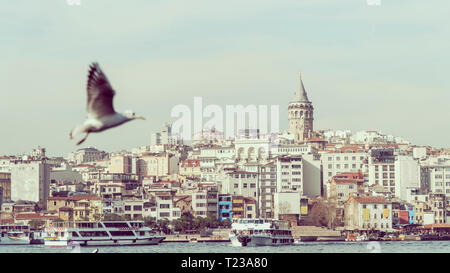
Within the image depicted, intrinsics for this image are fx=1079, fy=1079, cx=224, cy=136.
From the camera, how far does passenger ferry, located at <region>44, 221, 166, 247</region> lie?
19.0 meters

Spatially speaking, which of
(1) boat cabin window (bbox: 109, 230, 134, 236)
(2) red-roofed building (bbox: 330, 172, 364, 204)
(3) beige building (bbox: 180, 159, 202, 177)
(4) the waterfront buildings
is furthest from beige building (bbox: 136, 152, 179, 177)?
(1) boat cabin window (bbox: 109, 230, 134, 236)

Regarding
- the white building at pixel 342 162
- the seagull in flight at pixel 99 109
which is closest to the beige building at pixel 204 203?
the white building at pixel 342 162

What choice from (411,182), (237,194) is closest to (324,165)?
(411,182)

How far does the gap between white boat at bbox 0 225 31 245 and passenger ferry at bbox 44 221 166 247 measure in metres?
2.18

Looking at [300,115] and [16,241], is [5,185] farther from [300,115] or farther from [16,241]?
[300,115]

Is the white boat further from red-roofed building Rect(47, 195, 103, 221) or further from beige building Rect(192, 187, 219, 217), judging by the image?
beige building Rect(192, 187, 219, 217)

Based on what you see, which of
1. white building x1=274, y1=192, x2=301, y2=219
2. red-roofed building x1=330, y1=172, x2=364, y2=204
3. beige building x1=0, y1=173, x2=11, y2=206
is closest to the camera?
white building x1=274, y1=192, x2=301, y2=219

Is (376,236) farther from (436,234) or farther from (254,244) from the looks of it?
(254,244)

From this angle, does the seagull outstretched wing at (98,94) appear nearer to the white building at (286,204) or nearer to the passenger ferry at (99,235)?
the passenger ferry at (99,235)

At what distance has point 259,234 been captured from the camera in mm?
19500

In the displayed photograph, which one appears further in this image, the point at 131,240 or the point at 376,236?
the point at 376,236

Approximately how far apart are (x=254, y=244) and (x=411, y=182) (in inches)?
465

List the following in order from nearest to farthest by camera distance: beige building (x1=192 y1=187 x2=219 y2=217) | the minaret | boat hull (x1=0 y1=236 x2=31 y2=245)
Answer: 1. boat hull (x1=0 y1=236 x2=31 y2=245)
2. beige building (x1=192 y1=187 x2=219 y2=217)
3. the minaret
